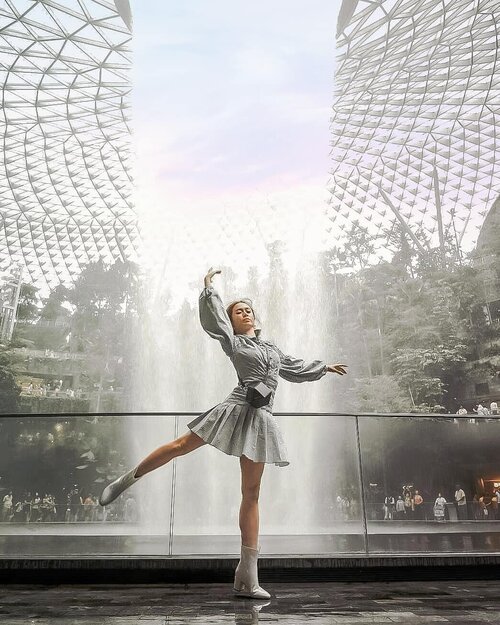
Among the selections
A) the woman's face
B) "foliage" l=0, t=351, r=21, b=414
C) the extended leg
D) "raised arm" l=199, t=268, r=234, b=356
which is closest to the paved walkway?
the extended leg

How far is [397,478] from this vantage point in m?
5.95

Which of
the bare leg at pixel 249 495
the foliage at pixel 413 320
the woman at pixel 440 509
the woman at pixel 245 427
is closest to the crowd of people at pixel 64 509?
the woman at pixel 245 427

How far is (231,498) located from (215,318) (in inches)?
161

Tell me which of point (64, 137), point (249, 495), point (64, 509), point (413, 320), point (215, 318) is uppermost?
point (64, 137)

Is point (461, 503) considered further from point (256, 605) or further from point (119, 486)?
point (119, 486)

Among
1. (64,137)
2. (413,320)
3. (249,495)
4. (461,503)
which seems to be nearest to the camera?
(249,495)

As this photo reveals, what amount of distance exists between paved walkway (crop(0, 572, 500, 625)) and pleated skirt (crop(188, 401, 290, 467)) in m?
0.83

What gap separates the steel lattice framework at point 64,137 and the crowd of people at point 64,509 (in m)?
21.8

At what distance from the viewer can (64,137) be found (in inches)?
1047

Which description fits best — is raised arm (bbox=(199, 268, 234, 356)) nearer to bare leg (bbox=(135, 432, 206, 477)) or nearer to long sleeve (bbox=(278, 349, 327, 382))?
long sleeve (bbox=(278, 349, 327, 382))

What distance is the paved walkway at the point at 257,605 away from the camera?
2180mm

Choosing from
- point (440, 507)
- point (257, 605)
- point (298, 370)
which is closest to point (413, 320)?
point (440, 507)

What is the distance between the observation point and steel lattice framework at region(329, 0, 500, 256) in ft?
66.9

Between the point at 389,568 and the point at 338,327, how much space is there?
23710 millimetres
